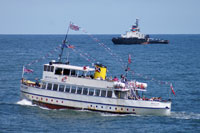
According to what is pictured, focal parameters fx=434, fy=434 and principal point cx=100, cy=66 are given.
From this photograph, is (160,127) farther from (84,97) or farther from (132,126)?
(84,97)

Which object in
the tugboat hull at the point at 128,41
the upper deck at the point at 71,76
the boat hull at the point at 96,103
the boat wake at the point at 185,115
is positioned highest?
the tugboat hull at the point at 128,41

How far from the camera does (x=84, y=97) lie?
42.4 m

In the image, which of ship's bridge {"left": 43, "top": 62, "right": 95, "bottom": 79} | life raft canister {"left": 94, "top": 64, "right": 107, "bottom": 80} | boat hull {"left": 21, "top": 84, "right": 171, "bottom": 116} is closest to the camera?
boat hull {"left": 21, "top": 84, "right": 171, "bottom": 116}

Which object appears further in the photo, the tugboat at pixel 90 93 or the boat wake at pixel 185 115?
the boat wake at pixel 185 115

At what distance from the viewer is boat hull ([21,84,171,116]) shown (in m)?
41.2

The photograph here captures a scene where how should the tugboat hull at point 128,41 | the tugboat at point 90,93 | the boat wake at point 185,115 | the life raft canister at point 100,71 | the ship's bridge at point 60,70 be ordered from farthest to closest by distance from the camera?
1. the tugboat hull at point 128,41
2. the ship's bridge at point 60,70
3. the life raft canister at point 100,71
4. the boat wake at point 185,115
5. the tugboat at point 90,93

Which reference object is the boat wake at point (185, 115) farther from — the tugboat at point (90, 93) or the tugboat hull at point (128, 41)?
the tugboat hull at point (128, 41)

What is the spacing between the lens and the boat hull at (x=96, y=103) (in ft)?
135

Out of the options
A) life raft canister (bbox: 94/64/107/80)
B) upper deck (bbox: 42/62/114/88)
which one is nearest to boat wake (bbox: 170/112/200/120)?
upper deck (bbox: 42/62/114/88)

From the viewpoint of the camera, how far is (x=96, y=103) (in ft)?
138

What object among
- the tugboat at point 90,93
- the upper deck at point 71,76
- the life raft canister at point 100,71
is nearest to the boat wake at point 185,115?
the tugboat at point 90,93

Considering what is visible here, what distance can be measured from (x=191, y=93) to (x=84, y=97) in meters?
18.1

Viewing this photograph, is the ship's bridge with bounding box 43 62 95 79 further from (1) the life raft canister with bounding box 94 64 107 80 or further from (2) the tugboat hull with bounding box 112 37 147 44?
(2) the tugboat hull with bounding box 112 37 147 44

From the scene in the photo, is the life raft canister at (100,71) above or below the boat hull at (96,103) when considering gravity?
above
